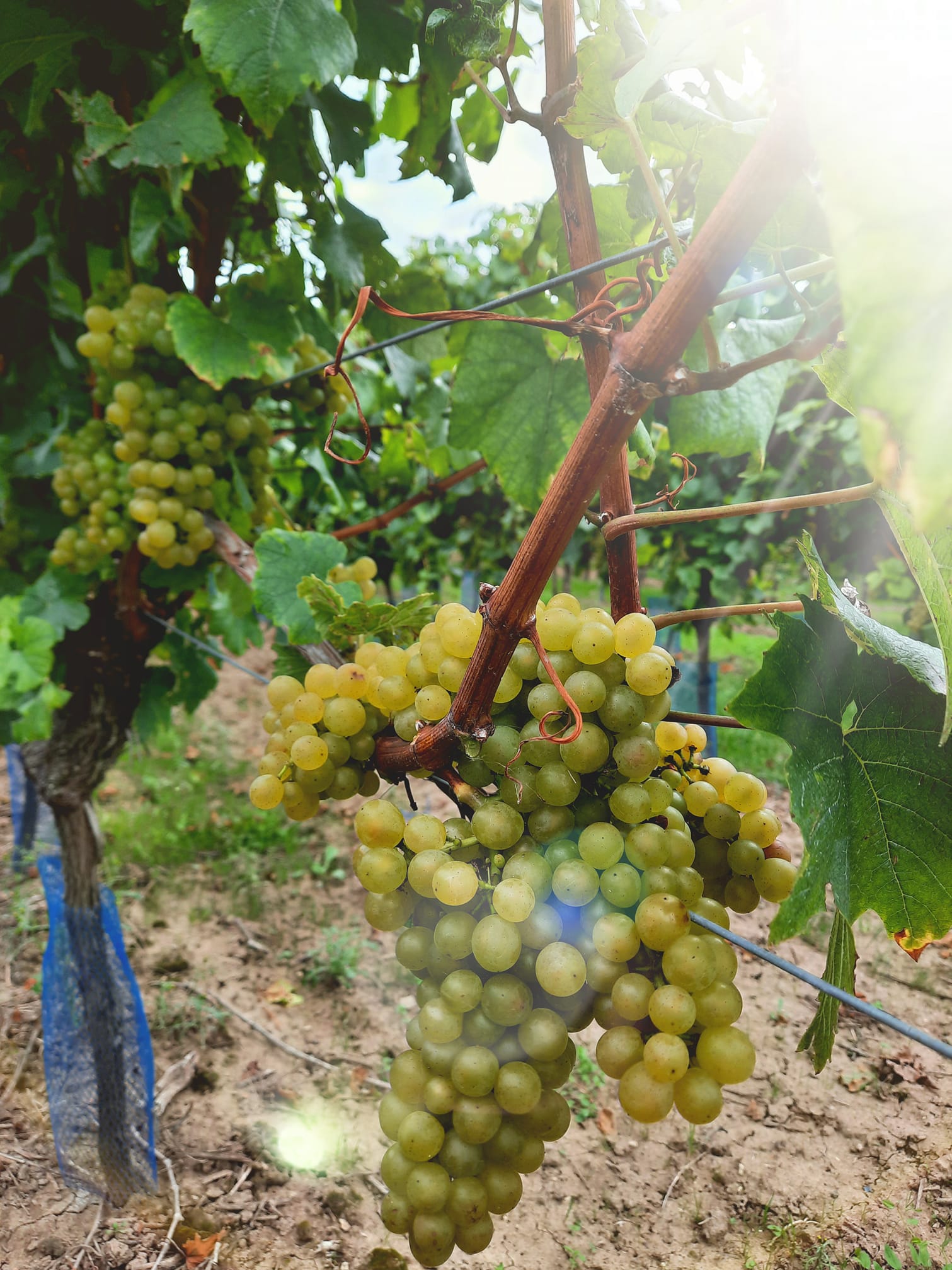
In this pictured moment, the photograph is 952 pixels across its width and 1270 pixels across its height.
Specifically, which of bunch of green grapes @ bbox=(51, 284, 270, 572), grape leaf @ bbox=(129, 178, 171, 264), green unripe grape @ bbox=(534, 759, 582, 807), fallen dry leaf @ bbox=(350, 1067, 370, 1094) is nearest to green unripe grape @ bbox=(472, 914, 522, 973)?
green unripe grape @ bbox=(534, 759, 582, 807)

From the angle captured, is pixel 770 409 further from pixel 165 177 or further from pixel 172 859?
pixel 172 859

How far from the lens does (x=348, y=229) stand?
1574mm

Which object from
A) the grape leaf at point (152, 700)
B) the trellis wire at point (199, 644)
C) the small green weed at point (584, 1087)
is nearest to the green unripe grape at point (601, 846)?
the trellis wire at point (199, 644)

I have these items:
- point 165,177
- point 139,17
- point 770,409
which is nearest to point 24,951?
point 165,177

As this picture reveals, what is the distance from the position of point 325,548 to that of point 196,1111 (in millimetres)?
1924

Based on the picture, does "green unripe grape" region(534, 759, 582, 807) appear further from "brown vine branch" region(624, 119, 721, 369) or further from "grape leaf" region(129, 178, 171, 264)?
"grape leaf" region(129, 178, 171, 264)

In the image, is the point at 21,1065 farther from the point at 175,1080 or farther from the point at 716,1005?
the point at 716,1005

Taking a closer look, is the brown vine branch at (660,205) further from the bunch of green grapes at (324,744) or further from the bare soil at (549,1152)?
the bare soil at (549,1152)

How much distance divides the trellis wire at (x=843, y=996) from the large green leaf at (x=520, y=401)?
2.18 feet

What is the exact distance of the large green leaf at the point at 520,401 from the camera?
1.12 m

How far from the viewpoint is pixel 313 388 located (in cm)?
187

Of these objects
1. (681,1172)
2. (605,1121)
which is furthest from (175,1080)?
(681,1172)

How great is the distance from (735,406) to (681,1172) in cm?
158

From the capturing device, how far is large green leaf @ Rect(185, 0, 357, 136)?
912mm
